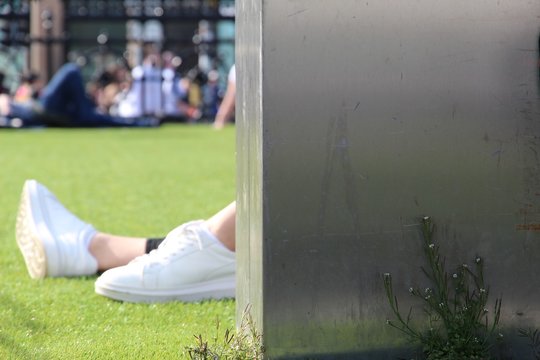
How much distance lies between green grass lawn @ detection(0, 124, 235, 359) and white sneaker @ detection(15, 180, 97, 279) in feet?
0.18

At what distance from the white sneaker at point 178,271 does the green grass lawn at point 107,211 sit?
0.04 m

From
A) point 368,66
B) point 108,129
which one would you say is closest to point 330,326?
point 368,66

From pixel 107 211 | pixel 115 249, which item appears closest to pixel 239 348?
pixel 115 249

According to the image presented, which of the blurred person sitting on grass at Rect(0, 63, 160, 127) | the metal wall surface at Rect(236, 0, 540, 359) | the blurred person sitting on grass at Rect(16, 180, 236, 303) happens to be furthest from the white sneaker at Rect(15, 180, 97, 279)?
the blurred person sitting on grass at Rect(0, 63, 160, 127)

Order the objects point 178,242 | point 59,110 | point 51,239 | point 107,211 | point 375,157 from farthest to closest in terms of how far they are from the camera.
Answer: point 59,110 → point 107,211 → point 51,239 → point 178,242 → point 375,157

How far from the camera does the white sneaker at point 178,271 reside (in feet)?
9.23

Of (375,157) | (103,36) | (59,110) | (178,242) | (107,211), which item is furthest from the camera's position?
(103,36)

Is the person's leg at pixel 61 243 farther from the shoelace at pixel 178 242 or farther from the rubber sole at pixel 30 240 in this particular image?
the shoelace at pixel 178 242

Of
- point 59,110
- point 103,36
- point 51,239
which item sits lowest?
point 51,239

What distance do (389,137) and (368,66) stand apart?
0.47 ft

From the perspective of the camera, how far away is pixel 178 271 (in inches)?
112

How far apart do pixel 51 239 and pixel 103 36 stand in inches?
493

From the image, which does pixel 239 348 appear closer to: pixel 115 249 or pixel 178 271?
pixel 178 271

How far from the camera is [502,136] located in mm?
2053
